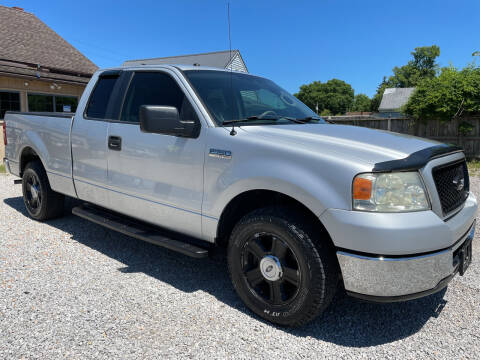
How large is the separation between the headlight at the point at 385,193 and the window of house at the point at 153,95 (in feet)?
5.13

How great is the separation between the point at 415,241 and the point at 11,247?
14.1ft

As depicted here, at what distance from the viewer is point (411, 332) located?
2865mm

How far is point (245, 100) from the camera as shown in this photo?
3805 mm

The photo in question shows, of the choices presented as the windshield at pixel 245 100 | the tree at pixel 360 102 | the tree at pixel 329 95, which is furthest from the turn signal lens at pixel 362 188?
the tree at pixel 360 102

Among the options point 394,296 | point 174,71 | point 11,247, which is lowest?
point 11,247

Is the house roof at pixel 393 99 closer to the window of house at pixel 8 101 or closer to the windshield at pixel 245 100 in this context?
the window of house at pixel 8 101

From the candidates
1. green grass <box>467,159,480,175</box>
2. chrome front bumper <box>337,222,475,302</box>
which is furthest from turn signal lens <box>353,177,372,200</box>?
green grass <box>467,159,480,175</box>

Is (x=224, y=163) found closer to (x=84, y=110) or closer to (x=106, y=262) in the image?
(x=106, y=262)

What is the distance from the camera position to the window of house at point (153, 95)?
345 centimetres

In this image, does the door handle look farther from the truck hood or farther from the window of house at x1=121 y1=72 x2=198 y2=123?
the truck hood

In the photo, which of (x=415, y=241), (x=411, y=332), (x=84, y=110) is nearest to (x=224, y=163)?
(x=415, y=241)

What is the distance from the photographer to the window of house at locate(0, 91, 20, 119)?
13781mm

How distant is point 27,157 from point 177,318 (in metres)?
3.87

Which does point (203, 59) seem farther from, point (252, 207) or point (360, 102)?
point (360, 102)
